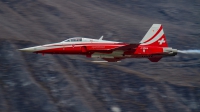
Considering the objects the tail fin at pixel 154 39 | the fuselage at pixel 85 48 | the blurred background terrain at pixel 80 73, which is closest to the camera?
the fuselage at pixel 85 48

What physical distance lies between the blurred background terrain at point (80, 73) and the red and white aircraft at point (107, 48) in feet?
154

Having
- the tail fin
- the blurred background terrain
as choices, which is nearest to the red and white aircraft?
the tail fin

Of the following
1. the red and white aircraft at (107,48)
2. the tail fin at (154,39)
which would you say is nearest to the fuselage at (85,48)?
the red and white aircraft at (107,48)

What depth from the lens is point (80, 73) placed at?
10881 centimetres

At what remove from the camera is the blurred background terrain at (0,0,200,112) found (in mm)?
100875

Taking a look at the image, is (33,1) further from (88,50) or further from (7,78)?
(88,50)

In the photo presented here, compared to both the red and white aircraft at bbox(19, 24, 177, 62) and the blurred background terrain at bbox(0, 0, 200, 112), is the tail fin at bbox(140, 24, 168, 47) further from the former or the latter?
the blurred background terrain at bbox(0, 0, 200, 112)

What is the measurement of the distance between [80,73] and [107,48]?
2298 inches

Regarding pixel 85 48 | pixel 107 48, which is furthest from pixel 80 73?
pixel 85 48

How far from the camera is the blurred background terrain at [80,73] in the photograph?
101 meters

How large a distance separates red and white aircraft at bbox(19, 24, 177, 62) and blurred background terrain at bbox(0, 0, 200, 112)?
46925 mm

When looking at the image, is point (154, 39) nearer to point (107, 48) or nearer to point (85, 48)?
point (107, 48)

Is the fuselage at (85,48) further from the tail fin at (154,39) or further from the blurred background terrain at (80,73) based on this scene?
the blurred background terrain at (80,73)

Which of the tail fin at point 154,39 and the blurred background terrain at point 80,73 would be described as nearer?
the tail fin at point 154,39
